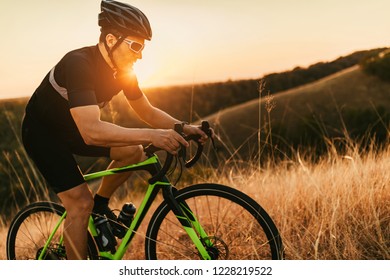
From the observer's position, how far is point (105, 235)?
3209 mm

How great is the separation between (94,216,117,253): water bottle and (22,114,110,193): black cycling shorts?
34 cm

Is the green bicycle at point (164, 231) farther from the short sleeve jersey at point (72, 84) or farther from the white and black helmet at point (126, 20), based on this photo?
the white and black helmet at point (126, 20)

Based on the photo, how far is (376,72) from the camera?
36656 millimetres

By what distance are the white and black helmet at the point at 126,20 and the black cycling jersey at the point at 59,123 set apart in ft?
0.73

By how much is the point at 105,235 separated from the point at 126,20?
4.84ft

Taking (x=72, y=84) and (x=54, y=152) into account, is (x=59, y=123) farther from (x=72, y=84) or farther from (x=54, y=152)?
(x=72, y=84)

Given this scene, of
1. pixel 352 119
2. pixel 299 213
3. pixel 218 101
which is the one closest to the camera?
pixel 299 213

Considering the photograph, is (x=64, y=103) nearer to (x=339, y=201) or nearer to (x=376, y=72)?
(x=339, y=201)

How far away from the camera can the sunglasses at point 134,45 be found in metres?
2.98

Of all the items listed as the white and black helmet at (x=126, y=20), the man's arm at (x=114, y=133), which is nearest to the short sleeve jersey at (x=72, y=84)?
the man's arm at (x=114, y=133)

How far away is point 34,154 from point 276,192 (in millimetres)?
2198

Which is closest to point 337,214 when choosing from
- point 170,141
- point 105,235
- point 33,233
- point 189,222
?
point 189,222

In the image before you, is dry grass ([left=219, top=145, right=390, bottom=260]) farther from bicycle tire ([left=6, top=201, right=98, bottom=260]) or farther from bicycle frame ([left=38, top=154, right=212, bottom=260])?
bicycle tire ([left=6, top=201, right=98, bottom=260])
